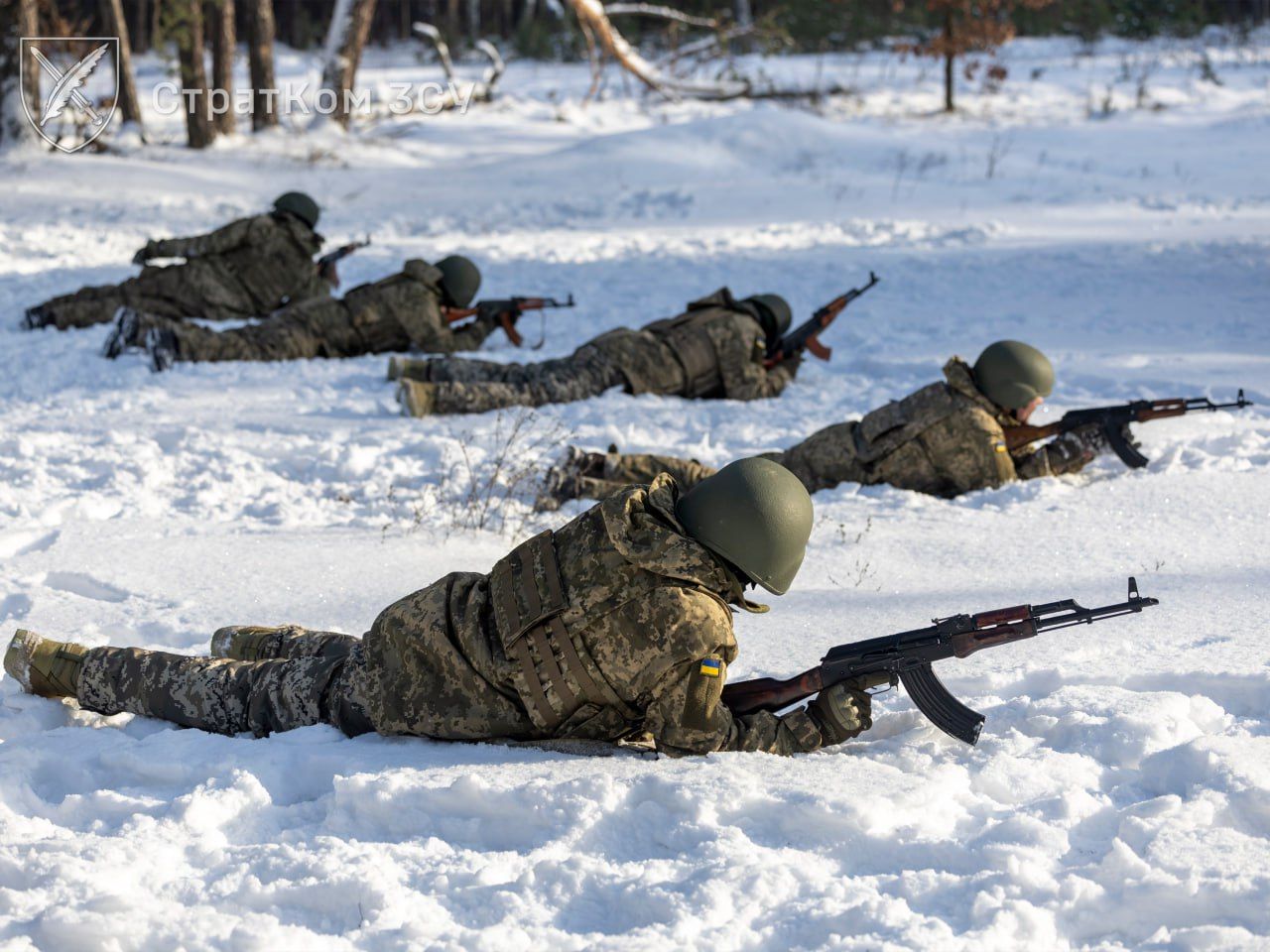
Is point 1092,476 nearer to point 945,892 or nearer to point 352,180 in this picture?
point 945,892

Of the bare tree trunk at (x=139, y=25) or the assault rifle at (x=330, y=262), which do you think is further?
the bare tree trunk at (x=139, y=25)

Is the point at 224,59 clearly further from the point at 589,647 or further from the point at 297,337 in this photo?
the point at 589,647

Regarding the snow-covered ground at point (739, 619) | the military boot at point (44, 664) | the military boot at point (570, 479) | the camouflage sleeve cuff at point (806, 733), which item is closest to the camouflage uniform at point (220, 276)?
the snow-covered ground at point (739, 619)

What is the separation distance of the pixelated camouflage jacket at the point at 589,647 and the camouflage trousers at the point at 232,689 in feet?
0.41

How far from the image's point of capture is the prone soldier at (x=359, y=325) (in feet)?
30.2

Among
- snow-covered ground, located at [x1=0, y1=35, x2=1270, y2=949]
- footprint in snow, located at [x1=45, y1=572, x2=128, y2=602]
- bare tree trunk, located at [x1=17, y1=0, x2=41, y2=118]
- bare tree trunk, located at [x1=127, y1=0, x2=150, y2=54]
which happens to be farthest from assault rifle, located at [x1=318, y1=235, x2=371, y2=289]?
bare tree trunk, located at [x1=127, y1=0, x2=150, y2=54]

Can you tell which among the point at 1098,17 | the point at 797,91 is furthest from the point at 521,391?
the point at 1098,17

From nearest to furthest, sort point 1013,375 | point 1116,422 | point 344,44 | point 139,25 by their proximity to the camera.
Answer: point 1013,375
point 1116,422
point 344,44
point 139,25

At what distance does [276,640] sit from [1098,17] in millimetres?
24244

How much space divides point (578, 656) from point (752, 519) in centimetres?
59

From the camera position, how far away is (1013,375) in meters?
6.51

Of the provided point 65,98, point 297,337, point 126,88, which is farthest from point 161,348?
point 126,88

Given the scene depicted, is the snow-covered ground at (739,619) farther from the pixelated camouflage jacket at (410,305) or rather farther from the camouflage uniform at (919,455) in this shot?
the pixelated camouflage jacket at (410,305)

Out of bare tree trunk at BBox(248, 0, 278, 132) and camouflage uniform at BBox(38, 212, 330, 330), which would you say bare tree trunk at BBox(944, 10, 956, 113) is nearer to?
bare tree trunk at BBox(248, 0, 278, 132)
